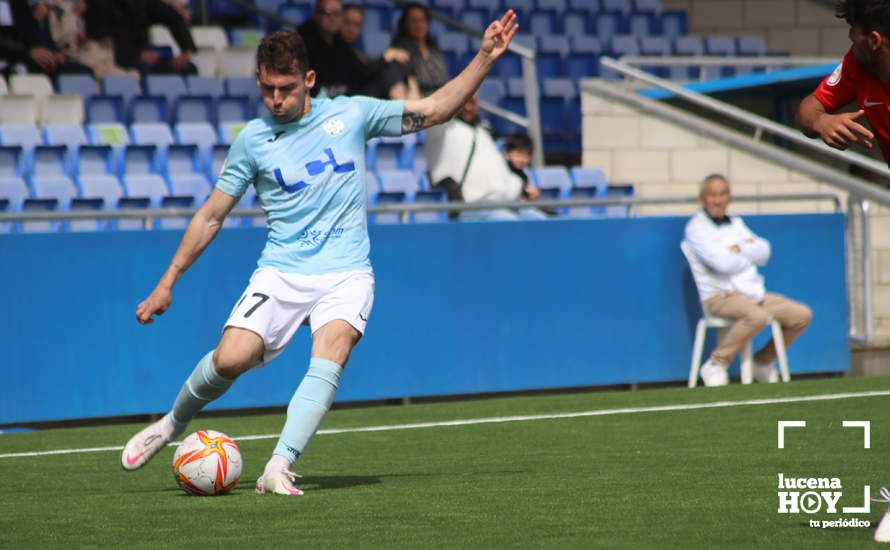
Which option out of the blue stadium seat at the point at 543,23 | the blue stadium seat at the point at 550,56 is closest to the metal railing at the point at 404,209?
the blue stadium seat at the point at 550,56

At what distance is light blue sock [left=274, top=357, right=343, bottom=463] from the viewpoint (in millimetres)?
6992

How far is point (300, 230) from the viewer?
7309 mm

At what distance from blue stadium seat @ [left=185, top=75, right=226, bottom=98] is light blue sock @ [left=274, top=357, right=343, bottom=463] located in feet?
31.4

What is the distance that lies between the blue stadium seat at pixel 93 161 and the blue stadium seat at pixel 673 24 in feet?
31.4

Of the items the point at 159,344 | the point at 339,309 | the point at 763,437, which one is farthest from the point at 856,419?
the point at 159,344

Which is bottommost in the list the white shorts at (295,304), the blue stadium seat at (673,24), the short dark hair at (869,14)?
the white shorts at (295,304)

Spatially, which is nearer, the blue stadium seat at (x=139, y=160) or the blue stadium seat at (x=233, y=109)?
the blue stadium seat at (x=139, y=160)

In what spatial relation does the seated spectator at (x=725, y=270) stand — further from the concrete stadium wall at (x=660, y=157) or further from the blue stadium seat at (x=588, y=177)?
the concrete stadium wall at (x=660, y=157)

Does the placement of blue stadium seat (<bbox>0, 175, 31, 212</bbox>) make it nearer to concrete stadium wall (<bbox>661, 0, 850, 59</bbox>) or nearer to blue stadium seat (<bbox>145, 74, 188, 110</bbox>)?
blue stadium seat (<bbox>145, 74, 188, 110</bbox>)

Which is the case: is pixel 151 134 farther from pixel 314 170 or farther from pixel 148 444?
pixel 314 170

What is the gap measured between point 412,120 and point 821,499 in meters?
2.55

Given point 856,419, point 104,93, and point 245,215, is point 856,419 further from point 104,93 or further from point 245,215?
point 104,93

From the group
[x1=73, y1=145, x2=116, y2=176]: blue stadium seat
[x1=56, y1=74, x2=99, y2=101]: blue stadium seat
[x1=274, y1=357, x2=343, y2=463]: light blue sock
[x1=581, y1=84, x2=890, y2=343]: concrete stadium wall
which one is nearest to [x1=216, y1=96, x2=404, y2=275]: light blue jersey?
[x1=274, y1=357, x2=343, y2=463]: light blue sock

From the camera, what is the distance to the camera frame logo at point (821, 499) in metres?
5.82
